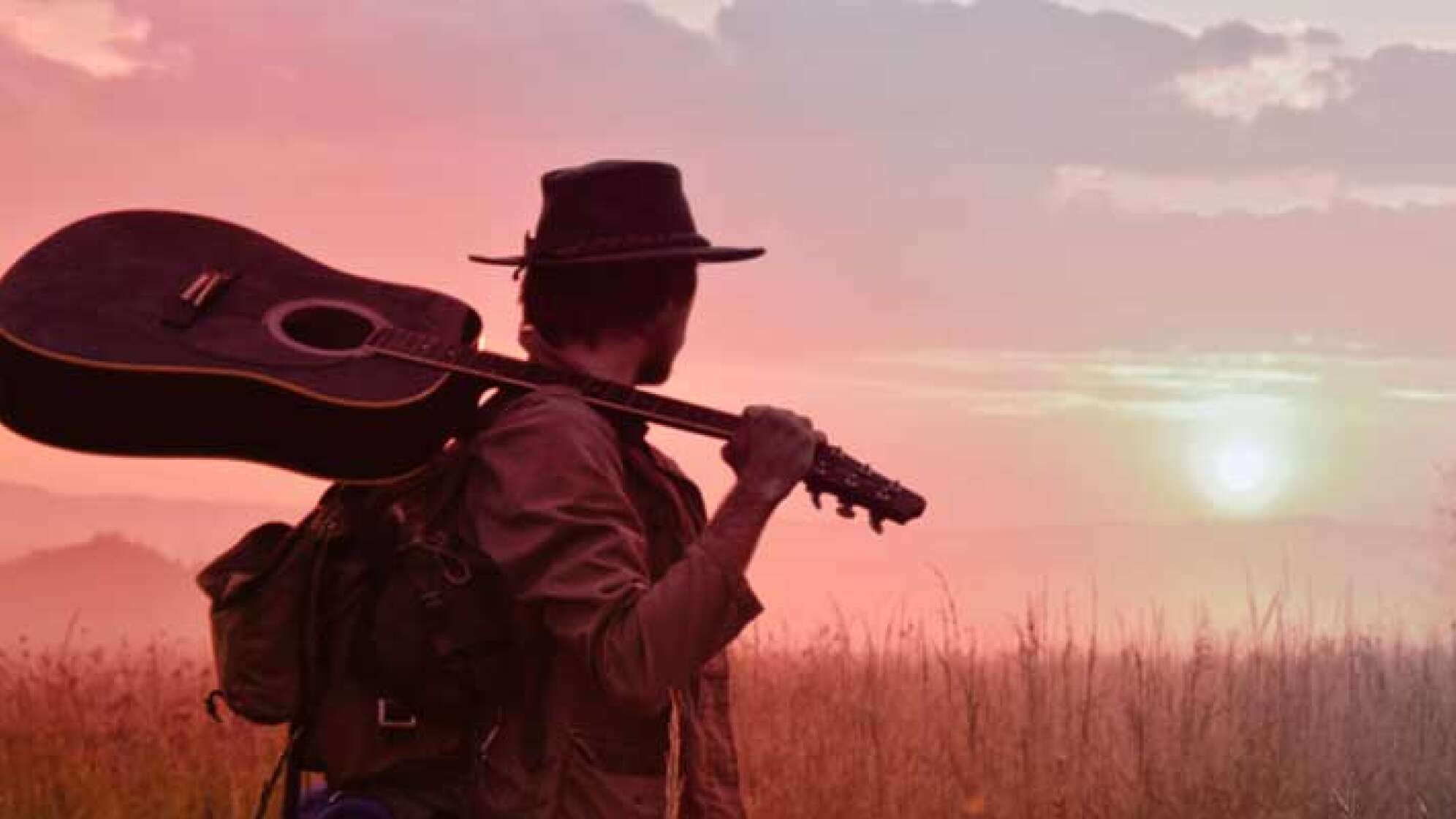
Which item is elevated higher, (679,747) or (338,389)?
(338,389)

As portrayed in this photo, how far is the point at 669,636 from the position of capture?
3.33 meters

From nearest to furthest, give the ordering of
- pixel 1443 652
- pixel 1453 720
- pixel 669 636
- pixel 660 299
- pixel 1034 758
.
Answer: pixel 669 636, pixel 660 299, pixel 1034 758, pixel 1453 720, pixel 1443 652

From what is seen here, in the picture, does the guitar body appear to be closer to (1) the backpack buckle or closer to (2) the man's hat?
(2) the man's hat

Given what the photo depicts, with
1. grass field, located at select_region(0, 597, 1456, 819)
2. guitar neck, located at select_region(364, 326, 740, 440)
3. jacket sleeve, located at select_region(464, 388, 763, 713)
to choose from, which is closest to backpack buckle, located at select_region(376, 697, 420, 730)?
jacket sleeve, located at select_region(464, 388, 763, 713)

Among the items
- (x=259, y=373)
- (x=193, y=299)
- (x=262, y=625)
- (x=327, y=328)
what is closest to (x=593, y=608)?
(x=262, y=625)

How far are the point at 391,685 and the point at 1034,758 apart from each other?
5071 mm

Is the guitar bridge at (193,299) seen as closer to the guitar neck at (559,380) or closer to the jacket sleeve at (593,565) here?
the guitar neck at (559,380)

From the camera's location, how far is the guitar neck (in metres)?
3.69

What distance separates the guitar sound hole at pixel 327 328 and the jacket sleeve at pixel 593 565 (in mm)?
502

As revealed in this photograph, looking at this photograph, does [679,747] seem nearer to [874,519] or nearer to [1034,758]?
A: [874,519]

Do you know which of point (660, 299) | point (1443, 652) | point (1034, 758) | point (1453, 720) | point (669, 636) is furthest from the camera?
point (1443, 652)

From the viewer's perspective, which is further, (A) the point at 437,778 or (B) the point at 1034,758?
(B) the point at 1034,758

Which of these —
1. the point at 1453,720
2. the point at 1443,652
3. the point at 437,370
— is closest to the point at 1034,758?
the point at 1453,720

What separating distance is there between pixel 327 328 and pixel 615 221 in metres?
0.66
